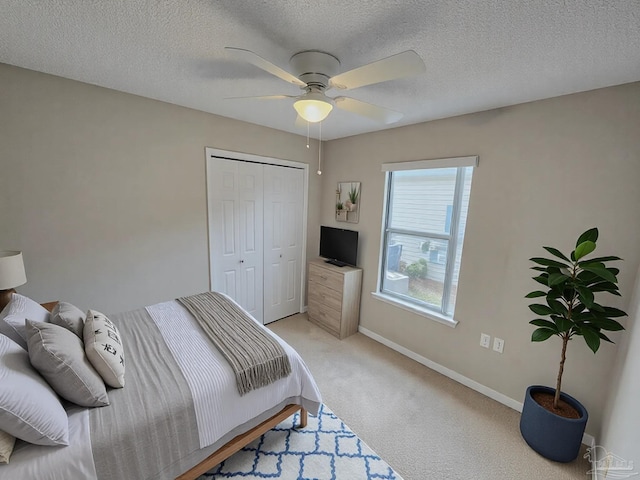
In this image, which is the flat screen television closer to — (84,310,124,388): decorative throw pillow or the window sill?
the window sill

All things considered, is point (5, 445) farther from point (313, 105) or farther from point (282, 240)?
point (282, 240)

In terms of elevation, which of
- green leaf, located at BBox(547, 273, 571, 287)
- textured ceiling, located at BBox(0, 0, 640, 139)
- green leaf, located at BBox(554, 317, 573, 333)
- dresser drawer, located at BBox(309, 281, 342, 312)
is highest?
textured ceiling, located at BBox(0, 0, 640, 139)

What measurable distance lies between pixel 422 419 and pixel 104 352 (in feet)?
7.15

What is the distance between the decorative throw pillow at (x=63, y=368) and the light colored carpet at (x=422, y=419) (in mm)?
1620

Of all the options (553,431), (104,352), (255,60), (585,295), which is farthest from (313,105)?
(553,431)

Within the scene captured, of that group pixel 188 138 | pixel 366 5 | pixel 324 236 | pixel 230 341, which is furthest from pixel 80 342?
pixel 324 236

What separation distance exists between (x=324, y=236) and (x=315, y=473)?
252cm

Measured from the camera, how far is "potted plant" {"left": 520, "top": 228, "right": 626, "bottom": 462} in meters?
1.54

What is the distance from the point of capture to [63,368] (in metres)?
1.16

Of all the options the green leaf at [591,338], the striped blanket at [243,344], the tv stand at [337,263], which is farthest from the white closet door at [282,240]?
the green leaf at [591,338]

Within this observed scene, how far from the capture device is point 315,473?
1.61m

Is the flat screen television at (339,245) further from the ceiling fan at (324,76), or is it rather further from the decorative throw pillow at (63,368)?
the decorative throw pillow at (63,368)

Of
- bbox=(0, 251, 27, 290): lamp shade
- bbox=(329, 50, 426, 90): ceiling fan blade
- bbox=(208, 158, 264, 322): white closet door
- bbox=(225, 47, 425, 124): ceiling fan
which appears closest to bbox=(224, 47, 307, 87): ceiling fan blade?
bbox=(225, 47, 425, 124): ceiling fan

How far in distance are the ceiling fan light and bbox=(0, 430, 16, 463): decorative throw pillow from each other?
1818 mm
